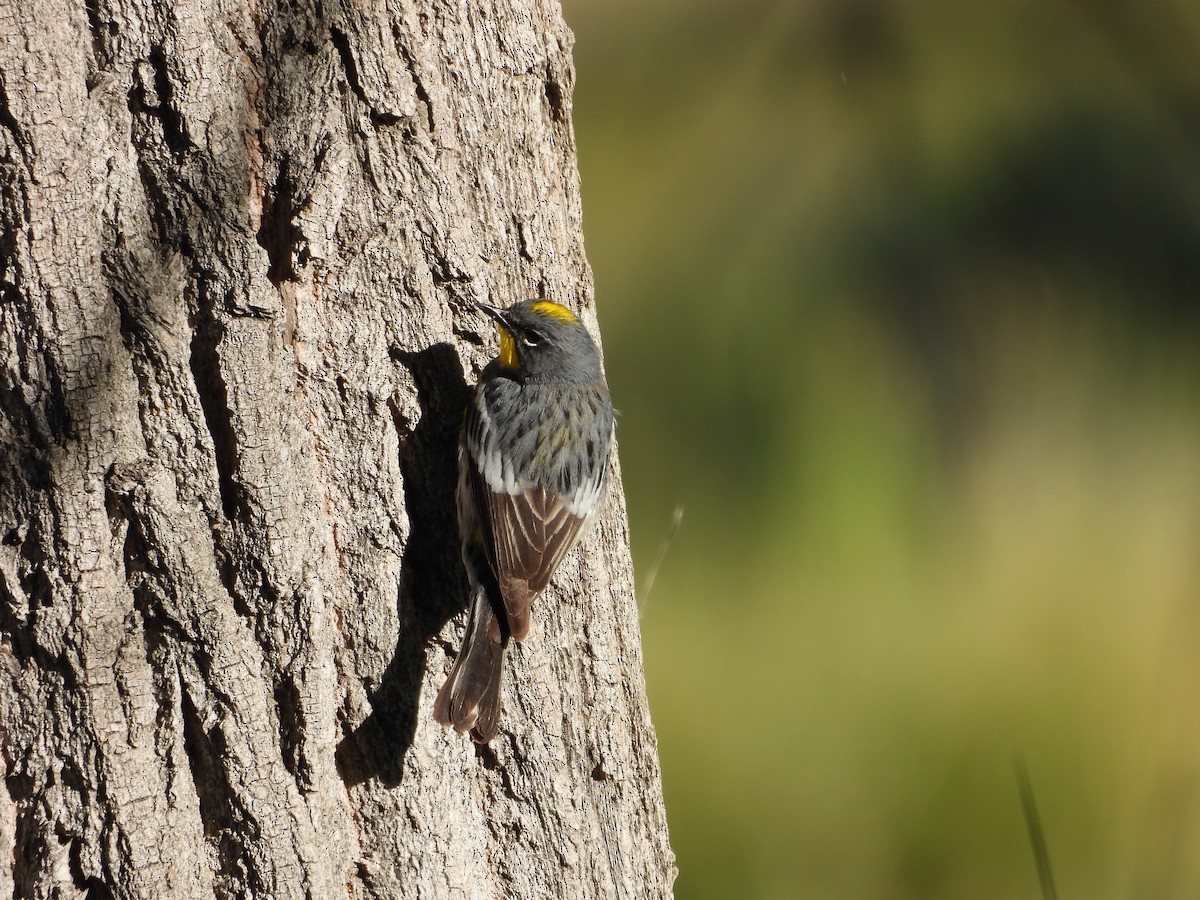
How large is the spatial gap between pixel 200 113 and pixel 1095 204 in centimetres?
346

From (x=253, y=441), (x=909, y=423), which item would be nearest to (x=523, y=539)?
(x=253, y=441)

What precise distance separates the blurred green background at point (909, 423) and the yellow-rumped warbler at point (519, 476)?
0.77 metres

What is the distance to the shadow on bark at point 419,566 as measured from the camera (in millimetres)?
2154

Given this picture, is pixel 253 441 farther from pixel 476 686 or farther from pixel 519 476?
pixel 519 476

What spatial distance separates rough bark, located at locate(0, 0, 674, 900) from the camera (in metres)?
1.88

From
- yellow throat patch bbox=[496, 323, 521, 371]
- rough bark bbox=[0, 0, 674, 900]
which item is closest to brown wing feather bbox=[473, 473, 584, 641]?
rough bark bbox=[0, 0, 674, 900]

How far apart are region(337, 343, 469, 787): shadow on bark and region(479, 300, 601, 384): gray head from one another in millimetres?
181

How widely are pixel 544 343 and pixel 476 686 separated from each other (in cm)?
86

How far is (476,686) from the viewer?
7.14 feet

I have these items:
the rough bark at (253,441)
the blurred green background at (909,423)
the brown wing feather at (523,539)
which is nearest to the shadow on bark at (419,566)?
the rough bark at (253,441)

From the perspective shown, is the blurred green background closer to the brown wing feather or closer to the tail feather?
the brown wing feather

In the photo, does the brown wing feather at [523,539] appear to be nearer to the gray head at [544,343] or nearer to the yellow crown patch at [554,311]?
the gray head at [544,343]

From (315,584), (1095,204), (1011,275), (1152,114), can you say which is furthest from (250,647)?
(1152,114)

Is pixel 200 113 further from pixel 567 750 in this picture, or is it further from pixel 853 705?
pixel 853 705
